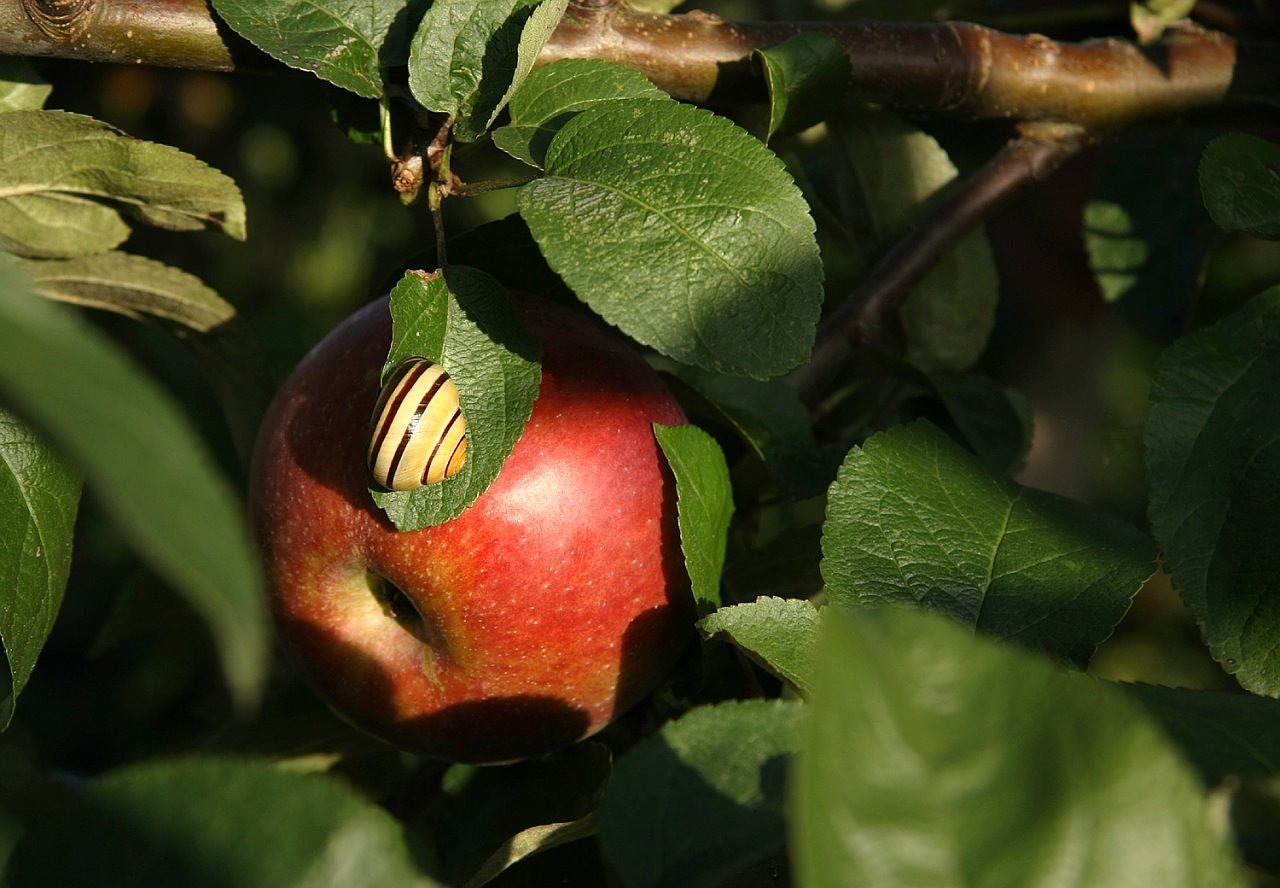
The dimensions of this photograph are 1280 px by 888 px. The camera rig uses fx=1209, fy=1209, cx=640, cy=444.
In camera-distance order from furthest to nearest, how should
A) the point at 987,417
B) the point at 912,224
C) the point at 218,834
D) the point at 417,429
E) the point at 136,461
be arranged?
the point at 912,224, the point at 987,417, the point at 417,429, the point at 218,834, the point at 136,461

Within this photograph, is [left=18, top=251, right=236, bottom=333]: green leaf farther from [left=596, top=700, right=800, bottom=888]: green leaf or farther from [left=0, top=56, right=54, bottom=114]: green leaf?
[left=596, top=700, right=800, bottom=888]: green leaf

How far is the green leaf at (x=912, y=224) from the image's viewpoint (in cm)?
96

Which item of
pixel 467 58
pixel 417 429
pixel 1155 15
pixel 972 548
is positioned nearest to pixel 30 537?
pixel 417 429

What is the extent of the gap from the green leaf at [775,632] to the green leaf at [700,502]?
50 millimetres

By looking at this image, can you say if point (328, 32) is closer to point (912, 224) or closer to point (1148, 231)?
point (912, 224)

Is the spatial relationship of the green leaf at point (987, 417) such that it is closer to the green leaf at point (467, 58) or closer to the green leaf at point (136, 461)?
the green leaf at point (467, 58)

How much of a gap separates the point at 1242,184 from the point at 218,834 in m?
0.63

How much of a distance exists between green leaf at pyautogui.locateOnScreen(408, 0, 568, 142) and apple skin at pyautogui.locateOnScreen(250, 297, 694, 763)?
117 mm

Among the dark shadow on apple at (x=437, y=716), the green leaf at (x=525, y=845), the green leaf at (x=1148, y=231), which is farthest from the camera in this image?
the green leaf at (x=1148, y=231)

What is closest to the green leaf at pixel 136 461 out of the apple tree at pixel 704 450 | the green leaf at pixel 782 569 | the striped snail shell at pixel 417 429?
the apple tree at pixel 704 450

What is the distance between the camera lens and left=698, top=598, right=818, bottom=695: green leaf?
0.54m

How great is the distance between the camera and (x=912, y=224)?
97 cm

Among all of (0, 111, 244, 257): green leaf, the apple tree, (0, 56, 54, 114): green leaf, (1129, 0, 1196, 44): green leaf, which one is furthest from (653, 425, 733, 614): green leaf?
(1129, 0, 1196, 44): green leaf

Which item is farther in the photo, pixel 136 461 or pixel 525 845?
pixel 525 845
